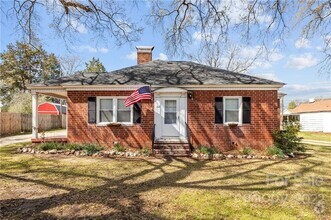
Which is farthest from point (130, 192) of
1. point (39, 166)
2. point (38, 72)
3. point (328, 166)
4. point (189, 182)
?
point (38, 72)

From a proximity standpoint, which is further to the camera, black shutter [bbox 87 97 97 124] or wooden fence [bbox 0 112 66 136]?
wooden fence [bbox 0 112 66 136]

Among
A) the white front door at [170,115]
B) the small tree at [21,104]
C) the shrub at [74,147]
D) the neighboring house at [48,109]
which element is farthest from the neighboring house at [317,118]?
the small tree at [21,104]

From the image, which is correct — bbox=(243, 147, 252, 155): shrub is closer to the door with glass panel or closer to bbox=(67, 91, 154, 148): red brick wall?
the door with glass panel

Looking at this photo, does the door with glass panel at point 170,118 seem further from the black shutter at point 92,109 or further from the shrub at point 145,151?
the black shutter at point 92,109

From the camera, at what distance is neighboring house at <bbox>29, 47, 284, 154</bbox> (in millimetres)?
11523

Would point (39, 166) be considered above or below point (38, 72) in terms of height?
below

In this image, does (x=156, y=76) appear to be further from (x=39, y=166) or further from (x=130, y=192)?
(x=130, y=192)

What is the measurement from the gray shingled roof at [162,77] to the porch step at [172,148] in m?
2.81

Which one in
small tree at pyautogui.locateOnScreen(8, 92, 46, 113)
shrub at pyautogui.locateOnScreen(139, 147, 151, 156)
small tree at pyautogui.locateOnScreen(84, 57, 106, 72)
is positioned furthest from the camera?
small tree at pyautogui.locateOnScreen(84, 57, 106, 72)

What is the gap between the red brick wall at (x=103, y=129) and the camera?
11734 millimetres

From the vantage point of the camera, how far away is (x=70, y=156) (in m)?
10.5

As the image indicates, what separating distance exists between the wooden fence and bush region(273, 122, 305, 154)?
1902 cm

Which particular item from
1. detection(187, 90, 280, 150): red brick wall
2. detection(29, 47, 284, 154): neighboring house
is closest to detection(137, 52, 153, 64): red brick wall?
detection(29, 47, 284, 154): neighboring house

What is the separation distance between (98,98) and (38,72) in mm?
32370
